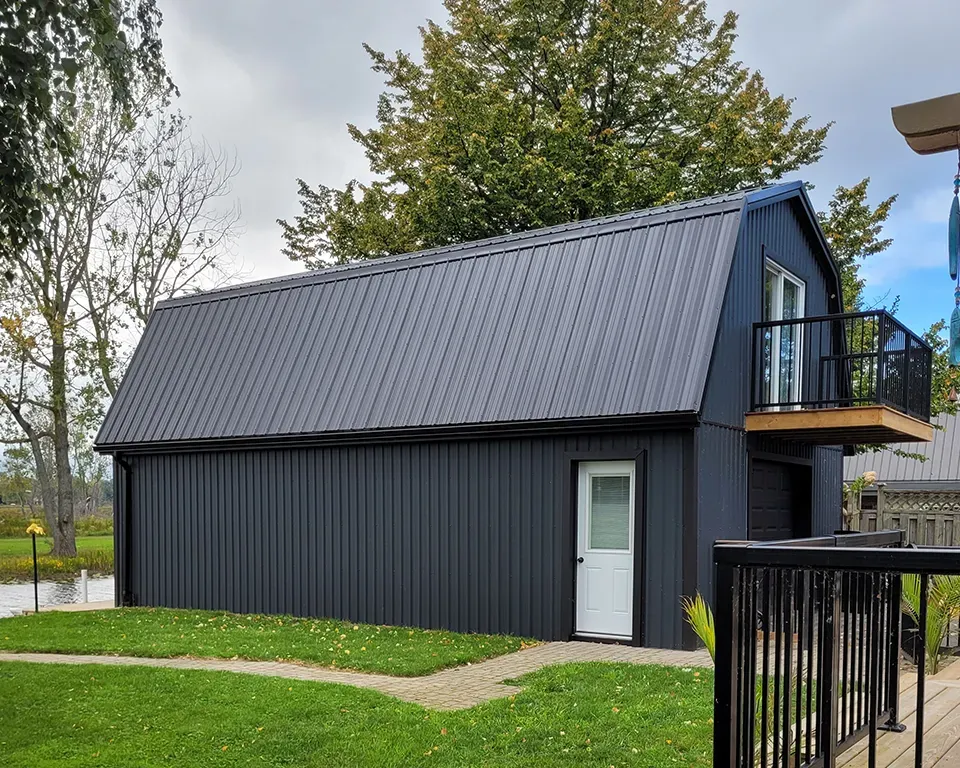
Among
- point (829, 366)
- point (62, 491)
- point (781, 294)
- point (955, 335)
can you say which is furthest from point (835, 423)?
point (62, 491)

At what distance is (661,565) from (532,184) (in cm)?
1311

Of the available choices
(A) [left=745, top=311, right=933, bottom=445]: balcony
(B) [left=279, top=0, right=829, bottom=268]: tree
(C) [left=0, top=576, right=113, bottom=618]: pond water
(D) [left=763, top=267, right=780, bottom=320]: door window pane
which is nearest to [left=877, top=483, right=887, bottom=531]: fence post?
(A) [left=745, top=311, right=933, bottom=445]: balcony

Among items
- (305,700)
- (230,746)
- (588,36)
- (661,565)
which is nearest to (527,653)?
(661,565)

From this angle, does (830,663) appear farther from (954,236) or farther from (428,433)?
(428,433)

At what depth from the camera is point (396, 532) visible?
11773mm

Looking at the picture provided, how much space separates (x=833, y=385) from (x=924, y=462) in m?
14.4

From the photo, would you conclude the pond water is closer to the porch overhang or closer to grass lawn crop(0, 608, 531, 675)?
grass lawn crop(0, 608, 531, 675)

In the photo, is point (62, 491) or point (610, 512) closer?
point (610, 512)

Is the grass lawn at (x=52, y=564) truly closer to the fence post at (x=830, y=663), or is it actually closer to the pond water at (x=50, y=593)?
the pond water at (x=50, y=593)

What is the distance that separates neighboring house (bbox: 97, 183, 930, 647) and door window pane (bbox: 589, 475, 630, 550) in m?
0.02

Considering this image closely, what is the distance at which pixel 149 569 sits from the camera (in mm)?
14297

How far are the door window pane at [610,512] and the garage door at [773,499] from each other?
5.90 feet

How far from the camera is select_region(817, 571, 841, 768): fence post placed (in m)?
3.93

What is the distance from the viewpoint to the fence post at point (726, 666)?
3551 millimetres
